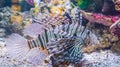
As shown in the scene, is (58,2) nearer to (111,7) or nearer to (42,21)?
(111,7)

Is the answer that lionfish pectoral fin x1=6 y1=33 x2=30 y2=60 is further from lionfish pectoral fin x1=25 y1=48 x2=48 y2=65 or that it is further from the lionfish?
lionfish pectoral fin x1=25 y1=48 x2=48 y2=65

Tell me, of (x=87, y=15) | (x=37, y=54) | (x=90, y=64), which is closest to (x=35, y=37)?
(x=37, y=54)

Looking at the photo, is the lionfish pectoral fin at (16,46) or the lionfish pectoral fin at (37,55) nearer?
the lionfish pectoral fin at (16,46)

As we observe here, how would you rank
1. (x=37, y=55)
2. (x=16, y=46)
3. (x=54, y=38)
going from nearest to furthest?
(x=54, y=38) < (x=16, y=46) < (x=37, y=55)

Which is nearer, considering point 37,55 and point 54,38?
point 54,38

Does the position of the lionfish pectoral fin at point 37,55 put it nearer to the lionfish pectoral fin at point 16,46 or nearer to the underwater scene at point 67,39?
the underwater scene at point 67,39

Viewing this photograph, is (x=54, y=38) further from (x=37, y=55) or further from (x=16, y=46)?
(x=16, y=46)

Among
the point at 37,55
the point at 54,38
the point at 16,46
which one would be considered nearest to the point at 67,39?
the point at 54,38

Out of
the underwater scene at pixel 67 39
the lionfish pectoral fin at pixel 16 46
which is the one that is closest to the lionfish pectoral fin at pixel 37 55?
the underwater scene at pixel 67 39

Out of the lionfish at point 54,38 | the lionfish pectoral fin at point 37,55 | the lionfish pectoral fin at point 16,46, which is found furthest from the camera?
the lionfish pectoral fin at point 37,55
